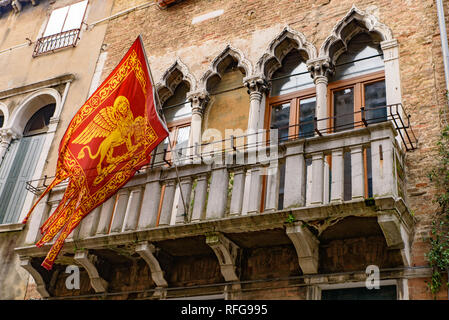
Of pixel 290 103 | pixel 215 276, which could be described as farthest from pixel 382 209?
pixel 290 103

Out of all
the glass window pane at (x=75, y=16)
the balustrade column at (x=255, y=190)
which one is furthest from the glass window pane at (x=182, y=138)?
the glass window pane at (x=75, y=16)

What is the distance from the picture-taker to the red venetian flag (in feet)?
25.6

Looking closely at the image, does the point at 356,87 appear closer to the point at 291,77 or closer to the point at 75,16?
the point at 291,77

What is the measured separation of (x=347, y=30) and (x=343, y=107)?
1.47m

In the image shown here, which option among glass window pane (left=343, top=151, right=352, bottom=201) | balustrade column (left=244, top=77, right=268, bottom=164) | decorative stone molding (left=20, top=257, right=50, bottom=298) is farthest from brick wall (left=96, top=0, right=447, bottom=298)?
decorative stone molding (left=20, top=257, right=50, bottom=298)

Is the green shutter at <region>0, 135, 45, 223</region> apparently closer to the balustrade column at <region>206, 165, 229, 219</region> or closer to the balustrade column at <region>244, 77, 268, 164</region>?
the balustrade column at <region>244, 77, 268, 164</region>

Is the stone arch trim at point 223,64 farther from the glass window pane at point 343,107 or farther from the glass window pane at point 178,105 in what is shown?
the glass window pane at point 343,107

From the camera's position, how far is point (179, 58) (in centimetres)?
1071

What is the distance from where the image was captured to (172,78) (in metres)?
10.7

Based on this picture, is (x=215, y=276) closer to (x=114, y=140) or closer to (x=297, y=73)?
(x=114, y=140)

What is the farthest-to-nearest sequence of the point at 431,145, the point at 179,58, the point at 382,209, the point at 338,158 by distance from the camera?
the point at 179,58 → the point at 431,145 → the point at 338,158 → the point at 382,209

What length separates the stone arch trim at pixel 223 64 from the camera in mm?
9789

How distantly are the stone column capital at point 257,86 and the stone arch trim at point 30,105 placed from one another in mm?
4638

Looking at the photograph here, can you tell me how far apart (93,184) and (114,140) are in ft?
2.27
